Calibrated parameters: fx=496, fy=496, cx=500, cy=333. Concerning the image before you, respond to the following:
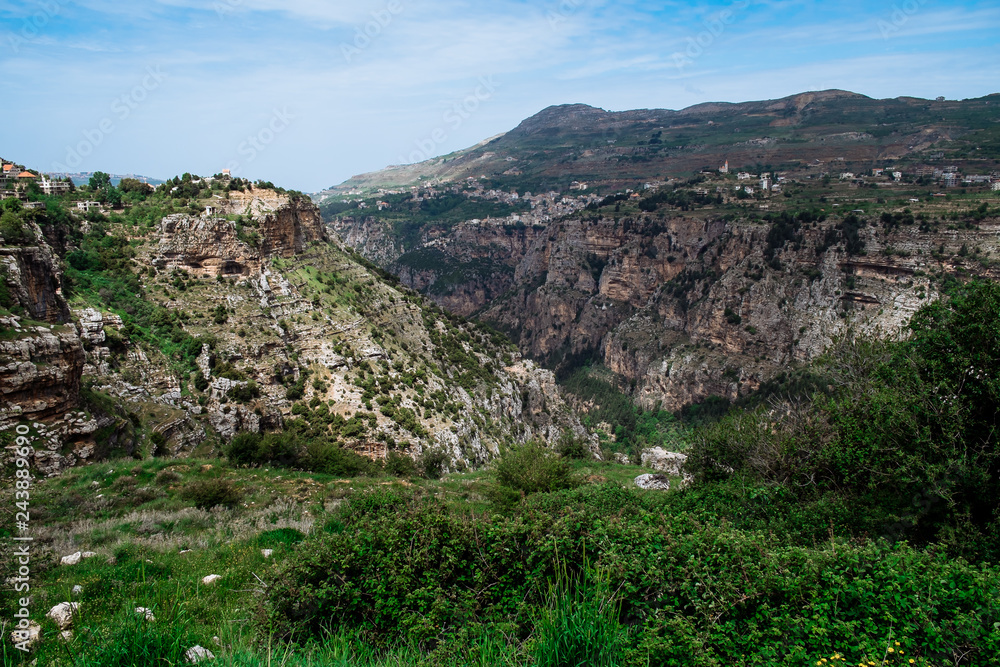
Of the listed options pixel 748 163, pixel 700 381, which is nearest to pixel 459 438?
pixel 700 381

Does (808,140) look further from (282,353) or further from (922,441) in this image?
(922,441)

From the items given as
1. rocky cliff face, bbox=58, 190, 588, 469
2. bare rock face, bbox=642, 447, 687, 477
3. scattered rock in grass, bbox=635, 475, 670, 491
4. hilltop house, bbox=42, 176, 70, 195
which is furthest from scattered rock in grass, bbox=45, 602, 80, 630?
hilltop house, bbox=42, 176, 70, 195

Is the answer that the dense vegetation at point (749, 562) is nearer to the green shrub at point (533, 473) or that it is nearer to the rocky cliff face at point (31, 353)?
the green shrub at point (533, 473)

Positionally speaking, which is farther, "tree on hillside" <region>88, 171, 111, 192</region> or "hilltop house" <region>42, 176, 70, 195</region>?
"tree on hillside" <region>88, 171, 111, 192</region>

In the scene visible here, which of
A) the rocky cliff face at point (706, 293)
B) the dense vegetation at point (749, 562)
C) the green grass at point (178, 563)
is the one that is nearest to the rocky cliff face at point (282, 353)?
the green grass at point (178, 563)

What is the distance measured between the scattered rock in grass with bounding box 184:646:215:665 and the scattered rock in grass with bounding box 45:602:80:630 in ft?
7.90

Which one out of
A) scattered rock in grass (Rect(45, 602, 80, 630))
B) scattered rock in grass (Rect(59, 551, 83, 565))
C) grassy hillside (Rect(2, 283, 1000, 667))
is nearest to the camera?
grassy hillside (Rect(2, 283, 1000, 667))

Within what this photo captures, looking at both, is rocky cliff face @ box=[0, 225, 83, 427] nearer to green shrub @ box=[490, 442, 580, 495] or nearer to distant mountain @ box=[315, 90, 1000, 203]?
green shrub @ box=[490, 442, 580, 495]

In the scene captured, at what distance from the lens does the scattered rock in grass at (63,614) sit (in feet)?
19.7

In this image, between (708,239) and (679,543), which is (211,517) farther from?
(708,239)

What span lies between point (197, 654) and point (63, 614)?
9.69 feet

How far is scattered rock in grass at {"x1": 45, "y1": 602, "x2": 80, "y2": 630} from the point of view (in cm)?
600

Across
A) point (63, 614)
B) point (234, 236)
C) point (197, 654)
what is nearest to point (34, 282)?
point (234, 236)

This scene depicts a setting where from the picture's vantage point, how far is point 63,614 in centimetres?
612
